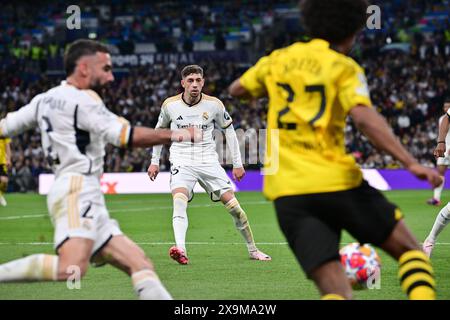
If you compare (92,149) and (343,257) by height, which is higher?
(92,149)

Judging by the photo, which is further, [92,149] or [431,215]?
[431,215]

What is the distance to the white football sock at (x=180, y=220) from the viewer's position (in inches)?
444

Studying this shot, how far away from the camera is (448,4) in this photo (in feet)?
140

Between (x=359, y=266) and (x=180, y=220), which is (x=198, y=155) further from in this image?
(x=359, y=266)

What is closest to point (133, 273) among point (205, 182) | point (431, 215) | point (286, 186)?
point (286, 186)

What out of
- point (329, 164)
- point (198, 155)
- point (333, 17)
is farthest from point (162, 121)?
point (329, 164)

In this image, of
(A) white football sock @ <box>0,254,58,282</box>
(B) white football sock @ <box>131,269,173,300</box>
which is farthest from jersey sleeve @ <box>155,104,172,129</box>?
(B) white football sock @ <box>131,269,173,300</box>

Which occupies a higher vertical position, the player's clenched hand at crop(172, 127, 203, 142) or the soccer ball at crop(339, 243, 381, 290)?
the player's clenched hand at crop(172, 127, 203, 142)

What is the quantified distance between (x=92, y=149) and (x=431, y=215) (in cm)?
1360

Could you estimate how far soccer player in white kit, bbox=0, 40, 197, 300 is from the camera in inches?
240

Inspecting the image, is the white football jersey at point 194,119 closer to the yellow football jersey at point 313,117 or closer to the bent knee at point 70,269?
the bent knee at point 70,269

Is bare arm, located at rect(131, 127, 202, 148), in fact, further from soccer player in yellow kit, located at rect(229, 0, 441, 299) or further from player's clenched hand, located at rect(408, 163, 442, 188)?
player's clenched hand, located at rect(408, 163, 442, 188)

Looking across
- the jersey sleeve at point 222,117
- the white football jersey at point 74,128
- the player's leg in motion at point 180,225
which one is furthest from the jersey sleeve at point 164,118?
the white football jersey at point 74,128
